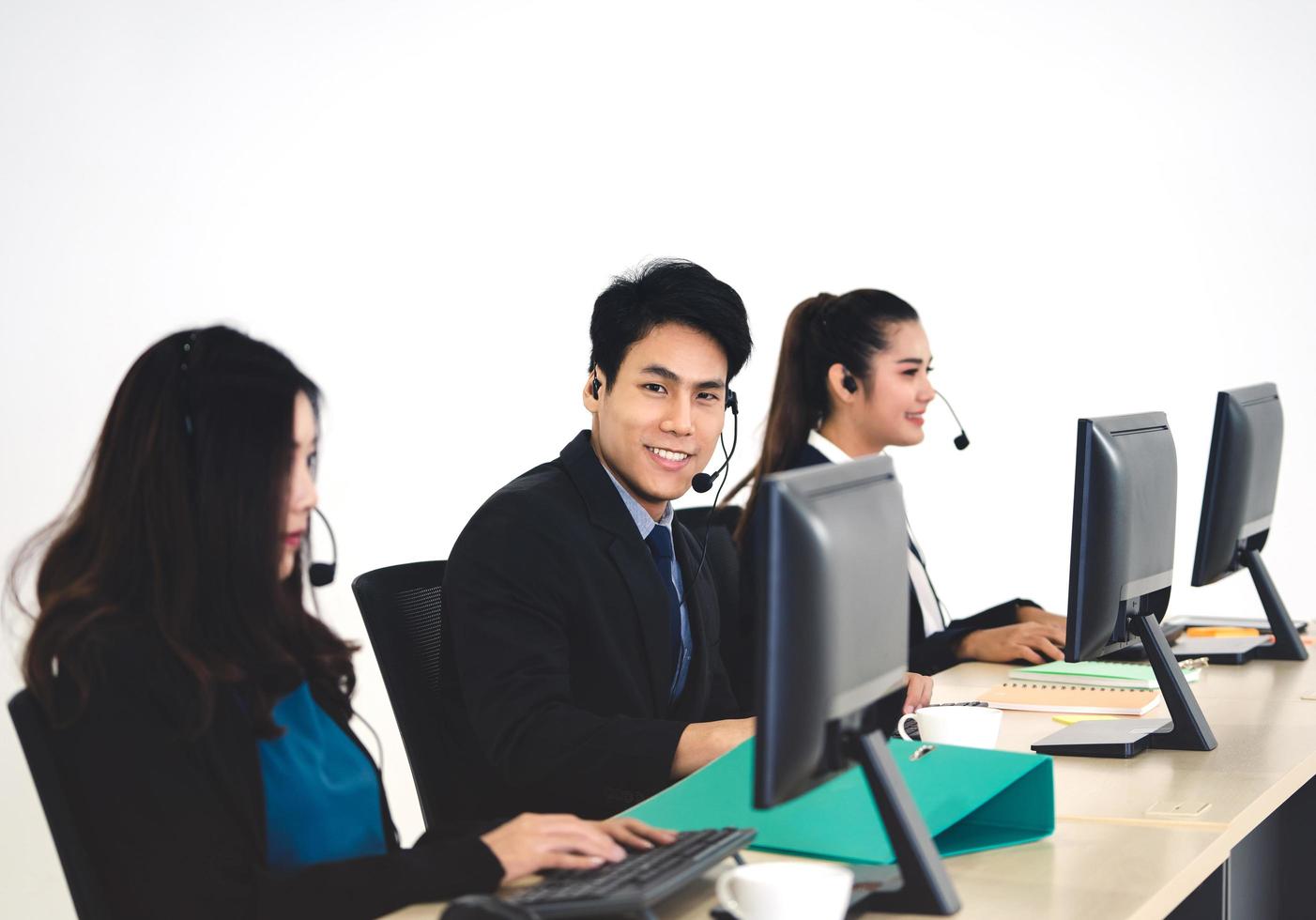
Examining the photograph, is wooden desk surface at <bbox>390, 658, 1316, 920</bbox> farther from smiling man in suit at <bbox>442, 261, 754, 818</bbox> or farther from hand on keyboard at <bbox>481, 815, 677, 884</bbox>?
smiling man in suit at <bbox>442, 261, 754, 818</bbox>

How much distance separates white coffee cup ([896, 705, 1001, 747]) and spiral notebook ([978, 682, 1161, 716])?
48 cm

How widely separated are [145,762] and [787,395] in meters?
2.05

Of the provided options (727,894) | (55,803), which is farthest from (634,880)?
(55,803)

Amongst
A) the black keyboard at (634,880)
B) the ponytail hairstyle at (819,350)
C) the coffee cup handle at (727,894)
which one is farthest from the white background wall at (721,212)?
the coffee cup handle at (727,894)

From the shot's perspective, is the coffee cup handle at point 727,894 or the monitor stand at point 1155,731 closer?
the coffee cup handle at point 727,894

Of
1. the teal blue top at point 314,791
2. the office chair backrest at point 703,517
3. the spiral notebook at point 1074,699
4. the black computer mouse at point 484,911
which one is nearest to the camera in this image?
the black computer mouse at point 484,911

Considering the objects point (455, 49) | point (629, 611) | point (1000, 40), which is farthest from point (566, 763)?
point (1000, 40)

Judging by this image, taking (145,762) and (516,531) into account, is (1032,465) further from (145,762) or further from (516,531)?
(145,762)

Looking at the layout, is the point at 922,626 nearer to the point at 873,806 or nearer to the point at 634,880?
the point at 873,806

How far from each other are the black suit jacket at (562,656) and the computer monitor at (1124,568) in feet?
1.82

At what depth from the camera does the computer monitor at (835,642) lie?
1150 mm

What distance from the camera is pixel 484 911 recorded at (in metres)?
1.10

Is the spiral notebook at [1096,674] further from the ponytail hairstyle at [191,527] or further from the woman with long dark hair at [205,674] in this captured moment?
Result: the ponytail hairstyle at [191,527]

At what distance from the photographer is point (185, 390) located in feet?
4.36
